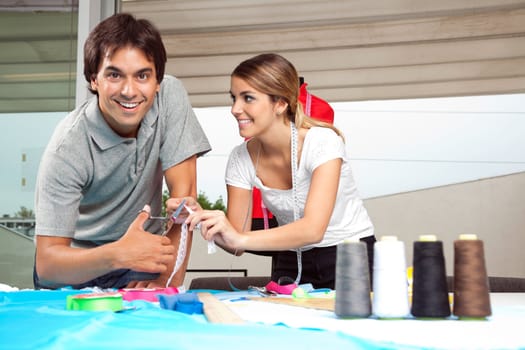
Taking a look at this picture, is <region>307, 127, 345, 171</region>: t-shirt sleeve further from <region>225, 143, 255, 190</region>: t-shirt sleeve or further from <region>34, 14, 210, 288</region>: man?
<region>34, 14, 210, 288</region>: man

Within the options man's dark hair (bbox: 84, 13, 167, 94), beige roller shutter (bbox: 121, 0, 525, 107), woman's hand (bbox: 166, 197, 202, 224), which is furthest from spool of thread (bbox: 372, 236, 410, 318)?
beige roller shutter (bbox: 121, 0, 525, 107)

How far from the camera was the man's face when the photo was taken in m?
2.09

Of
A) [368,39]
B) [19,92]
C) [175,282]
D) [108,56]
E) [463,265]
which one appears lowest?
[175,282]

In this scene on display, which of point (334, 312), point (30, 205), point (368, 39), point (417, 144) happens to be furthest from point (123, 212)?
point (417, 144)

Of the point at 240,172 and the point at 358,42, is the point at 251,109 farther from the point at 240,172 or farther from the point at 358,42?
the point at 358,42

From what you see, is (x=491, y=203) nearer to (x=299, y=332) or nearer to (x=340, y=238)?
(x=340, y=238)

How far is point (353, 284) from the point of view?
49.0 inches

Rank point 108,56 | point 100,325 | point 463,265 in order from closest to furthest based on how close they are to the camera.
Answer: point 100,325, point 463,265, point 108,56

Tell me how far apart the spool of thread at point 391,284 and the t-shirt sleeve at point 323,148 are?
0.95 metres

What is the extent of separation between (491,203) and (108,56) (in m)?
6.05

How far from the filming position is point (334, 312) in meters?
1.32

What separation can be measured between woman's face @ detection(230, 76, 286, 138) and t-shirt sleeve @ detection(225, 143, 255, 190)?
0.51 feet

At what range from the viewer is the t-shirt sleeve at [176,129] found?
2289mm

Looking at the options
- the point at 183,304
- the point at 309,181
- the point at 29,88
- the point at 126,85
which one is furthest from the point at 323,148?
the point at 29,88
